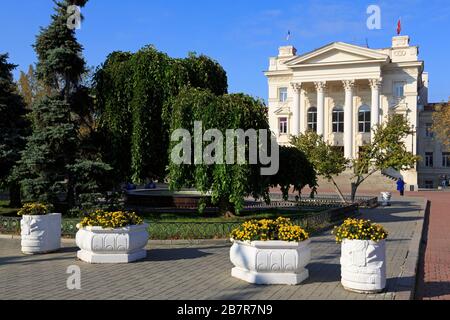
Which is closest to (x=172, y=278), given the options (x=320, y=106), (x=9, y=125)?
(x=9, y=125)

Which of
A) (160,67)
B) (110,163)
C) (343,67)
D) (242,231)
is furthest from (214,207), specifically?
(343,67)

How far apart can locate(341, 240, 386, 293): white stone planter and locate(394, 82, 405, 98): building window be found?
5437 centimetres

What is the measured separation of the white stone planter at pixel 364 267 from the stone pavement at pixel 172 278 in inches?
6.9

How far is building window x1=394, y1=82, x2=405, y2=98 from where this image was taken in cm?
5734

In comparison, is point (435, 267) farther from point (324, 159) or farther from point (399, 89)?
point (399, 89)

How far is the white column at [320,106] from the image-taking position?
5847cm

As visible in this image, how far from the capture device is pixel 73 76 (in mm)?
17906

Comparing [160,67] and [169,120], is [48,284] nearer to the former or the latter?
[169,120]

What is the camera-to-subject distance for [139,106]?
17.6 metres

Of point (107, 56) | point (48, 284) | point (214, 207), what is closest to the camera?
point (48, 284)

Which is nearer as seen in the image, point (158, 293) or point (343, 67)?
point (158, 293)

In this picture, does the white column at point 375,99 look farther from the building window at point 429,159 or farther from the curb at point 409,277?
the curb at point 409,277

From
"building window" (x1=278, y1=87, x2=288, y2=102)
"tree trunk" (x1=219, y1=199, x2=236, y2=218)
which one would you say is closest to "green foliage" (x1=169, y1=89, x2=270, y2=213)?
"tree trunk" (x1=219, y1=199, x2=236, y2=218)
